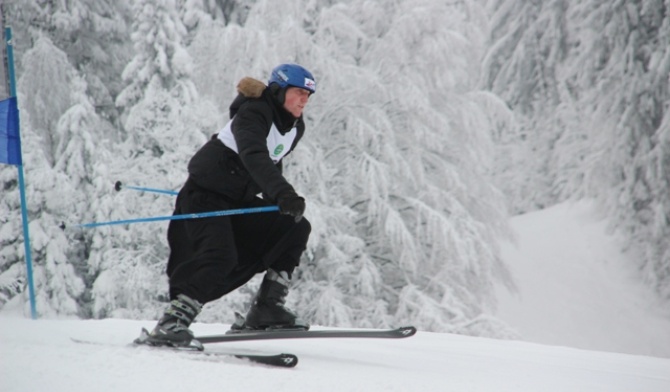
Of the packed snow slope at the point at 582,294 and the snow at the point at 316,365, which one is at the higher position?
the snow at the point at 316,365

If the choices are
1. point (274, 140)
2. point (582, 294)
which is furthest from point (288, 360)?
point (582, 294)

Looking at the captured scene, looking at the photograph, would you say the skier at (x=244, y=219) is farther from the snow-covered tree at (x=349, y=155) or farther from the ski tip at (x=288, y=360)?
the snow-covered tree at (x=349, y=155)

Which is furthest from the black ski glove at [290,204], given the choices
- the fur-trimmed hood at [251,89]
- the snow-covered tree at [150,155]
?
the snow-covered tree at [150,155]

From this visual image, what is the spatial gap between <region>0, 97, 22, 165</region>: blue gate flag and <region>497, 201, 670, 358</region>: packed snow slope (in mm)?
10976

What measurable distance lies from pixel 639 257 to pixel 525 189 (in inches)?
357

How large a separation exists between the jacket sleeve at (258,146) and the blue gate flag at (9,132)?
95.3 inches

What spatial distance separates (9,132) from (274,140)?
2.52m

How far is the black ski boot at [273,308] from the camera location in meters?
4.58

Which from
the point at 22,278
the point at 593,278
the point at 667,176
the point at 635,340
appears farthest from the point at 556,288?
the point at 22,278

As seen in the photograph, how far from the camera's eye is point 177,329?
13.2 ft

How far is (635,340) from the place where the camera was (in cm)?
1672

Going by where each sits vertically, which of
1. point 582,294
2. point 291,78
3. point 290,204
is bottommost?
point 582,294

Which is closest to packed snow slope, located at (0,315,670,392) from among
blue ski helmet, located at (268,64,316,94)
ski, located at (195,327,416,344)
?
ski, located at (195,327,416,344)

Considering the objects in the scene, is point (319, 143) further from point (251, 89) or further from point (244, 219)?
point (251, 89)
